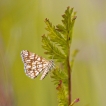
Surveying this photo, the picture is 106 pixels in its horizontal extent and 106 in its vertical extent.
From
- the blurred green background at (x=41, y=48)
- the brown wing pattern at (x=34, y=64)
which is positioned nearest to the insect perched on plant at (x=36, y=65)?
the brown wing pattern at (x=34, y=64)

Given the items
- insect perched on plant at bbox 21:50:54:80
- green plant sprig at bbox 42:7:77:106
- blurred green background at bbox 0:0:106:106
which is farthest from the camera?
blurred green background at bbox 0:0:106:106

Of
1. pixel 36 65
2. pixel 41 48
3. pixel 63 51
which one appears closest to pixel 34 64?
pixel 36 65

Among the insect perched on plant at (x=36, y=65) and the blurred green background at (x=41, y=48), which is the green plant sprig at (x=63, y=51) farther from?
the blurred green background at (x=41, y=48)

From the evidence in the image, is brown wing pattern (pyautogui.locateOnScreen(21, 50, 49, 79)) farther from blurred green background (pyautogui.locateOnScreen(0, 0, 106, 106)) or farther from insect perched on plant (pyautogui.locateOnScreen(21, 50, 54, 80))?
blurred green background (pyautogui.locateOnScreen(0, 0, 106, 106))

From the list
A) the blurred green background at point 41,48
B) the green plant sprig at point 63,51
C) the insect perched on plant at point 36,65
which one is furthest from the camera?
the blurred green background at point 41,48

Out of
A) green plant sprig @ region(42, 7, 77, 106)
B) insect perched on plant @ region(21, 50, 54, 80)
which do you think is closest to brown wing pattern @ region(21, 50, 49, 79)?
insect perched on plant @ region(21, 50, 54, 80)

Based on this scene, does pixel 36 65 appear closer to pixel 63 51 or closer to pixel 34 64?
pixel 34 64
